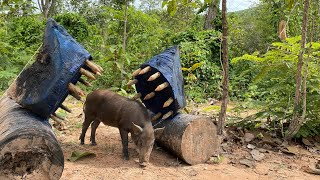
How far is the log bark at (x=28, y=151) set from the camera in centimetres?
333

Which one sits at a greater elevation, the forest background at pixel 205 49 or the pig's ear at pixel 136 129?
the forest background at pixel 205 49

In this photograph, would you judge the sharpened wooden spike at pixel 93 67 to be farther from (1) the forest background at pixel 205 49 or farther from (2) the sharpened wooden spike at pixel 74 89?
(1) the forest background at pixel 205 49

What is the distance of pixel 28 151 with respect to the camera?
134 inches

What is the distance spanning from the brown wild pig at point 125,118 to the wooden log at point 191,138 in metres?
0.22

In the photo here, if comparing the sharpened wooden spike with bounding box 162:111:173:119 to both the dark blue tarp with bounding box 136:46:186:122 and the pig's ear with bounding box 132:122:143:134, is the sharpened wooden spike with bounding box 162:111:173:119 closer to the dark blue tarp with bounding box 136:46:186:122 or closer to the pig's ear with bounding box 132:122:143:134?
the dark blue tarp with bounding box 136:46:186:122

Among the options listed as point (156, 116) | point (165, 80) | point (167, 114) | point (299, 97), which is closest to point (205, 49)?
point (299, 97)

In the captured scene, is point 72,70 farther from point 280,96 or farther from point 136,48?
point 136,48

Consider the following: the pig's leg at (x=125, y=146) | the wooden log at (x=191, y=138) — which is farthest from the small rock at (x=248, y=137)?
the pig's leg at (x=125, y=146)

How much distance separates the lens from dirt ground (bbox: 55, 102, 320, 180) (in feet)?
14.8

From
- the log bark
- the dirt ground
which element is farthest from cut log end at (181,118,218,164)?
the log bark

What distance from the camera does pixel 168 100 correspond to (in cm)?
528

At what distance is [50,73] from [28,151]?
0.86 m

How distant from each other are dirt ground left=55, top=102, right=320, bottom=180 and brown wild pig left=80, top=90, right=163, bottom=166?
23 cm

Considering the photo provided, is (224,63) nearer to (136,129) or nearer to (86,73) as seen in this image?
(136,129)
